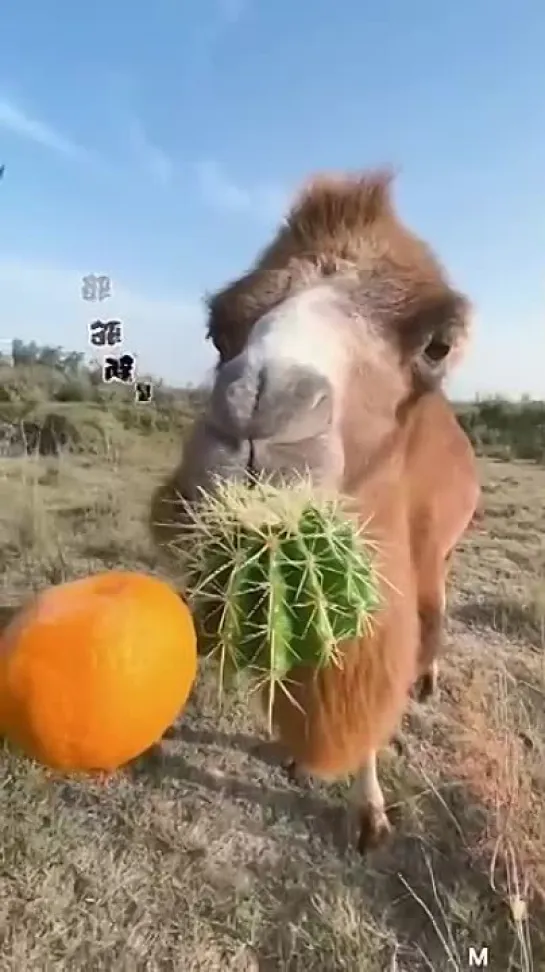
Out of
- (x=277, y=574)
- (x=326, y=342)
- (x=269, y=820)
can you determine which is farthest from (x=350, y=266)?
(x=269, y=820)

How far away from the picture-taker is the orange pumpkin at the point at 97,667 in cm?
78

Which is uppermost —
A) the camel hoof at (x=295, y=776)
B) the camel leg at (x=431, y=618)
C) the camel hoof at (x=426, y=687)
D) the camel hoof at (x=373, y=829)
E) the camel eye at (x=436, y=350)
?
the camel eye at (x=436, y=350)

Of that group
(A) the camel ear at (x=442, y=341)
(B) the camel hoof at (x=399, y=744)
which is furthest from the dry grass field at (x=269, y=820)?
(A) the camel ear at (x=442, y=341)

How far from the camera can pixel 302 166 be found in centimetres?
107

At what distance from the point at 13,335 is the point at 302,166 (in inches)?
14.4

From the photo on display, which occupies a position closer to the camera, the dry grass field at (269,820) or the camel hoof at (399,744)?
the dry grass field at (269,820)

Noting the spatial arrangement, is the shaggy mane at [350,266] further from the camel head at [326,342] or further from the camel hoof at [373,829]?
the camel hoof at [373,829]

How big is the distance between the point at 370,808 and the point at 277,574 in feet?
1.63

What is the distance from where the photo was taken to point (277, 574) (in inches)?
29.0

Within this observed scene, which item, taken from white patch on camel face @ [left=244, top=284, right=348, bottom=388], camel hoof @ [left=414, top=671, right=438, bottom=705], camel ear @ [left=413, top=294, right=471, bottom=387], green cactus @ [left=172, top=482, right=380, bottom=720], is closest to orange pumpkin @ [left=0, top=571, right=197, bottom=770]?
green cactus @ [left=172, top=482, right=380, bottom=720]

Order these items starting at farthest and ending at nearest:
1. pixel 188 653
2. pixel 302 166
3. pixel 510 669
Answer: pixel 510 669
pixel 302 166
pixel 188 653

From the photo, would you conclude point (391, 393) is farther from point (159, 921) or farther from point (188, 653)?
point (159, 921)

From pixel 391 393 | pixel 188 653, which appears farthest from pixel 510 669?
pixel 188 653

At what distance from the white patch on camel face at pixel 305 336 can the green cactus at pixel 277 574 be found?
13 cm
